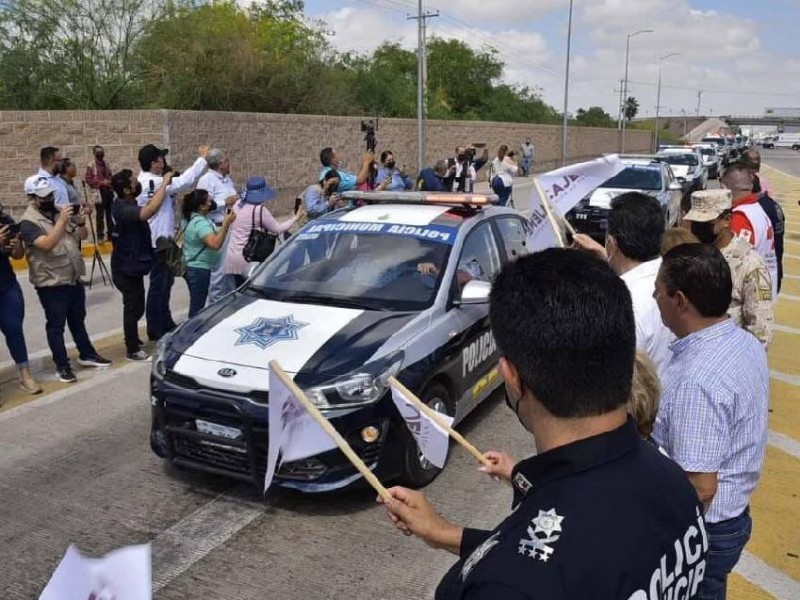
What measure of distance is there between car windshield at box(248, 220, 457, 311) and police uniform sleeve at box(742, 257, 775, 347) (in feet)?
6.25

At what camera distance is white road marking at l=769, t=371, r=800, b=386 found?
22.1 feet

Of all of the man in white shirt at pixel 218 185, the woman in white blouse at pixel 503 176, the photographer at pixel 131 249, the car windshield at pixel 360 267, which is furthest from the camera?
the woman in white blouse at pixel 503 176

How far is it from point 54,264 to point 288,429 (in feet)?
15.5

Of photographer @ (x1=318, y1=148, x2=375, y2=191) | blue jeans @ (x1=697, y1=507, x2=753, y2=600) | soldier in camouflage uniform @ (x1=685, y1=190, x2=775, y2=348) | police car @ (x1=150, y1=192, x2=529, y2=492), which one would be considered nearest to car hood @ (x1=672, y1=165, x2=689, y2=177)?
photographer @ (x1=318, y1=148, x2=375, y2=191)

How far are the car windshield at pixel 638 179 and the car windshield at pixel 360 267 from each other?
9779 mm

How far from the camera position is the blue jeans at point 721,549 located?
2385mm

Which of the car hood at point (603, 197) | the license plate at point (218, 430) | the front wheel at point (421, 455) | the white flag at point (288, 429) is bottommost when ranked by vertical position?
the front wheel at point (421, 455)

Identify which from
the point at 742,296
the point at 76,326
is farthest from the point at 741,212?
the point at 76,326

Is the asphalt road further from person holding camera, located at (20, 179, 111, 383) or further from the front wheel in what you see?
person holding camera, located at (20, 179, 111, 383)

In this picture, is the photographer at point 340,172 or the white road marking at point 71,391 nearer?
the white road marking at point 71,391

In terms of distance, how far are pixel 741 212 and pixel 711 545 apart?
3.81 metres

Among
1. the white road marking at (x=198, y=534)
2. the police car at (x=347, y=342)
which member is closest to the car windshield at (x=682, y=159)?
the police car at (x=347, y=342)

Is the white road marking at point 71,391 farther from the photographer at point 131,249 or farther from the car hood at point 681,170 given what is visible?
the car hood at point 681,170

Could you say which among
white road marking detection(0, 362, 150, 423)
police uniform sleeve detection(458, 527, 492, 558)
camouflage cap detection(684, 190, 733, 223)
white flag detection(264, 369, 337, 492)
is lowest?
white road marking detection(0, 362, 150, 423)
